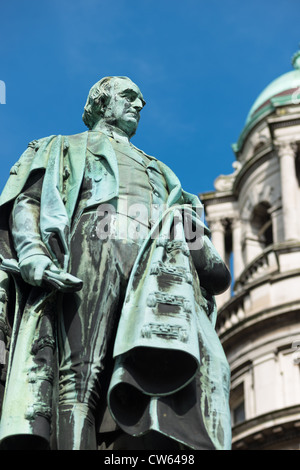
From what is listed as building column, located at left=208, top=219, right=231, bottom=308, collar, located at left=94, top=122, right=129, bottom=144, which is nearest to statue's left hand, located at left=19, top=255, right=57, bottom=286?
collar, located at left=94, top=122, right=129, bottom=144

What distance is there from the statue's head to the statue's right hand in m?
1.72

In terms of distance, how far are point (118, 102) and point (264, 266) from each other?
34.1 meters

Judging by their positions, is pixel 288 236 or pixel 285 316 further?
pixel 288 236

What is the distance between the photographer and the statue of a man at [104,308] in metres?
6.37

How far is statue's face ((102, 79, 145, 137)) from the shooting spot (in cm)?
809

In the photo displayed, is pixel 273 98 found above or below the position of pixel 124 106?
above

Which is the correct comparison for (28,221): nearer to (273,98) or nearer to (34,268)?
(34,268)

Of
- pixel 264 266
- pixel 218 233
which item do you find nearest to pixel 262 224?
pixel 218 233

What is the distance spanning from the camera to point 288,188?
45.6 meters

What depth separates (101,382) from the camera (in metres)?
6.68

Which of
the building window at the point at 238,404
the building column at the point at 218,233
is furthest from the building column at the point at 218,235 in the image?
the building window at the point at 238,404
